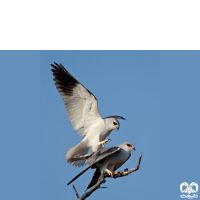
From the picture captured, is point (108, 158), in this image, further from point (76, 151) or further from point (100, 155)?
point (76, 151)

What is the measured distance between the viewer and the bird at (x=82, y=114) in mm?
8742

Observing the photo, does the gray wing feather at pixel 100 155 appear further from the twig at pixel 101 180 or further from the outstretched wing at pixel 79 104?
the outstretched wing at pixel 79 104

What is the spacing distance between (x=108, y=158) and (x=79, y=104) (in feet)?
7.54

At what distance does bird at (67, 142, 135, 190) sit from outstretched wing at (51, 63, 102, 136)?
1.76 m

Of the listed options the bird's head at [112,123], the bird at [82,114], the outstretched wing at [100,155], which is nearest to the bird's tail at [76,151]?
the bird at [82,114]

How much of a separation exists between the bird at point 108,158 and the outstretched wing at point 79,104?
69.2 inches

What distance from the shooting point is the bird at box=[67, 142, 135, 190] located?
23.5 feet

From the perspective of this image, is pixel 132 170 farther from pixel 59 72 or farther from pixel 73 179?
pixel 59 72

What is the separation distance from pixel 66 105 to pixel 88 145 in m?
1.27

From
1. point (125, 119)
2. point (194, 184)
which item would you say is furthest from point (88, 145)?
point (194, 184)

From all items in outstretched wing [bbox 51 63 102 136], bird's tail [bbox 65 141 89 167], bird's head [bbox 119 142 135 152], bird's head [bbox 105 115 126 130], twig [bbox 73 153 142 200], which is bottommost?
twig [bbox 73 153 142 200]

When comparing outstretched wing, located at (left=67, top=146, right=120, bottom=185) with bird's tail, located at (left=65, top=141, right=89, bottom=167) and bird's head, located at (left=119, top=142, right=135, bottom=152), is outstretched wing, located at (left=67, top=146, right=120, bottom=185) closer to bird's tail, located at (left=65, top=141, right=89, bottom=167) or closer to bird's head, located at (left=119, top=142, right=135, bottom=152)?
bird's head, located at (left=119, top=142, right=135, bottom=152)

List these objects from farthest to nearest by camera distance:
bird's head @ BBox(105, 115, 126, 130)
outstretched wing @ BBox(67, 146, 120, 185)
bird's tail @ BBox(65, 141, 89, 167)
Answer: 1. bird's head @ BBox(105, 115, 126, 130)
2. bird's tail @ BBox(65, 141, 89, 167)
3. outstretched wing @ BBox(67, 146, 120, 185)

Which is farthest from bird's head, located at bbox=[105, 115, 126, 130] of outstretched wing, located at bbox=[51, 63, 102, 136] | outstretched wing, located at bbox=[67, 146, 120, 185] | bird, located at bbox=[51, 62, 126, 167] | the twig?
the twig
